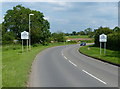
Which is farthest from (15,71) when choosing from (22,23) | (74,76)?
(22,23)

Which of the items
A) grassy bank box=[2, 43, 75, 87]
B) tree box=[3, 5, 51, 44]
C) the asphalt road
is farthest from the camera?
tree box=[3, 5, 51, 44]

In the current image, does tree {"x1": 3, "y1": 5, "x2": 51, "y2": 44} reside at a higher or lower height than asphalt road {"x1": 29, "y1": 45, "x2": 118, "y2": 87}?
higher

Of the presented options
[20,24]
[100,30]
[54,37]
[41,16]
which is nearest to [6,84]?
[100,30]

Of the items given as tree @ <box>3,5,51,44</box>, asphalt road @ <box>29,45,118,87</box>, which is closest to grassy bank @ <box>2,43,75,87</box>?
asphalt road @ <box>29,45,118,87</box>

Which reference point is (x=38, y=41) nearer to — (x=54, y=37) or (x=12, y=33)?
(x=12, y=33)

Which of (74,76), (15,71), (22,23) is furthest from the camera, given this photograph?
(22,23)

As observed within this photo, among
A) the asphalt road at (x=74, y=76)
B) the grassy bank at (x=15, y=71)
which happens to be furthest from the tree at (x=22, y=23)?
the asphalt road at (x=74, y=76)

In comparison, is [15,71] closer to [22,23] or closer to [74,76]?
[74,76]

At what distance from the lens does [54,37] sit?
5413 inches

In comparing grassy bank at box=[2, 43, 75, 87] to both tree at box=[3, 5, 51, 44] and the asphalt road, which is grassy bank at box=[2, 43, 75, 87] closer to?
the asphalt road

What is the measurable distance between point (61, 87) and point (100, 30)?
54123 mm

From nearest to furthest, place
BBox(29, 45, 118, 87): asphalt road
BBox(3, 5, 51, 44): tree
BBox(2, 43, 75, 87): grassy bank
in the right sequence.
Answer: BBox(2, 43, 75, 87): grassy bank < BBox(29, 45, 118, 87): asphalt road < BBox(3, 5, 51, 44): tree

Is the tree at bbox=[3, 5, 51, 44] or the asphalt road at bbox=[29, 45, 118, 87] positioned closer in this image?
→ the asphalt road at bbox=[29, 45, 118, 87]

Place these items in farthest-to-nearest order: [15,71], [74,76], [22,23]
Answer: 1. [22,23]
2. [15,71]
3. [74,76]
